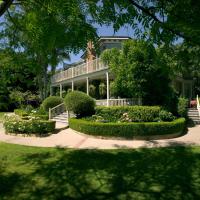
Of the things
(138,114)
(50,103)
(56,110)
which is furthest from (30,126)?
(50,103)

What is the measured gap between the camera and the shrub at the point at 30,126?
18797mm

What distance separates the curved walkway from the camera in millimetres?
15570

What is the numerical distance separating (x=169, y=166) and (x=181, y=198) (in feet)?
10.7

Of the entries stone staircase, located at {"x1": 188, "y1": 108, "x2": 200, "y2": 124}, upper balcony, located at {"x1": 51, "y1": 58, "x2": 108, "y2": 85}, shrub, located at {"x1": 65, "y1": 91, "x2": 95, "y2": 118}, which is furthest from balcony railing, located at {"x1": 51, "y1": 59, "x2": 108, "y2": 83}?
stone staircase, located at {"x1": 188, "y1": 108, "x2": 200, "y2": 124}

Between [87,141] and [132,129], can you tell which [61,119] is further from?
[132,129]

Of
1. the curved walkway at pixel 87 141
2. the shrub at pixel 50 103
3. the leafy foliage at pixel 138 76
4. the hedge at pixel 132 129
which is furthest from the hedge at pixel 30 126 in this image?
the shrub at pixel 50 103

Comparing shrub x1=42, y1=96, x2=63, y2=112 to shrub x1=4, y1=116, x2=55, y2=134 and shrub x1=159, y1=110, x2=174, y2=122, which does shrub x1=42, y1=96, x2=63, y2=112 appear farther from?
shrub x1=159, y1=110, x2=174, y2=122

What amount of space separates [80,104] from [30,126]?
445 cm

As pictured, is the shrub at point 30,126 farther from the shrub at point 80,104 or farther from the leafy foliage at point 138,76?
the leafy foliage at point 138,76

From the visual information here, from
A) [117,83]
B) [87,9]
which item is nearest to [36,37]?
[87,9]

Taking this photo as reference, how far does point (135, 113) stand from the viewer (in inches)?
755

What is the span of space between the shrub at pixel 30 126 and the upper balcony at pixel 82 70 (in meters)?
8.05

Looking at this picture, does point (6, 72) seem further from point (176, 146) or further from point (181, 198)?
point (176, 146)

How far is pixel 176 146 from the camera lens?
595 inches
